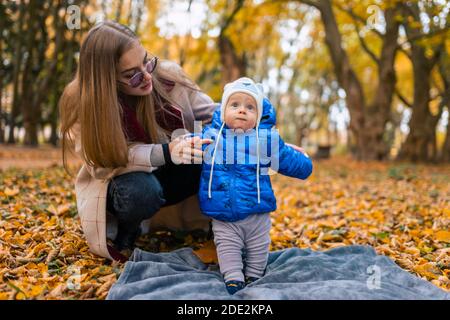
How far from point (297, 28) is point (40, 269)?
56.9 ft

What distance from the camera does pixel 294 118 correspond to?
24484 mm

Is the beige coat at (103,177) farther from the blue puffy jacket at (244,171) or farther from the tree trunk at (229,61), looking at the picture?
the tree trunk at (229,61)

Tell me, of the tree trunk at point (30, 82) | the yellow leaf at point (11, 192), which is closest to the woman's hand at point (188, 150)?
the yellow leaf at point (11, 192)

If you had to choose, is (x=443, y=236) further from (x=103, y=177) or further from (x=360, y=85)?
(x=360, y=85)

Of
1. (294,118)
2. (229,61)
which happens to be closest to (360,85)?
(229,61)

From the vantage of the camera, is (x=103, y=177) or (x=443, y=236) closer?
(x=103, y=177)

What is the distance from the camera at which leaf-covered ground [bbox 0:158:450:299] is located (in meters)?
2.42

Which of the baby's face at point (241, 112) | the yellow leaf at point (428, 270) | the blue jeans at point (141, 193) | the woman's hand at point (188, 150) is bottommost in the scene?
the yellow leaf at point (428, 270)

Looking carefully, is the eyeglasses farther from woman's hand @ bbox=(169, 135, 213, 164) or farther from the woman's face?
woman's hand @ bbox=(169, 135, 213, 164)

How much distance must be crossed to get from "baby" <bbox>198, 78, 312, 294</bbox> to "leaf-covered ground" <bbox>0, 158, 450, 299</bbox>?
17.5 inches

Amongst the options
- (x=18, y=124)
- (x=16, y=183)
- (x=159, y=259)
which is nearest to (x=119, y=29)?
(x=159, y=259)

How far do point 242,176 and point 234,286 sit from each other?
0.59 meters

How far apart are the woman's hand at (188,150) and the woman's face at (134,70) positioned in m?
0.40

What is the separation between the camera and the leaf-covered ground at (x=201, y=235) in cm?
242
